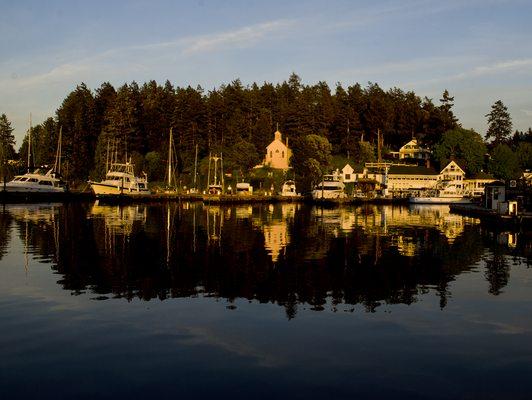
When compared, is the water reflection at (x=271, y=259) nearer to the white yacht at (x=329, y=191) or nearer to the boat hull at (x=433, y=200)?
the white yacht at (x=329, y=191)

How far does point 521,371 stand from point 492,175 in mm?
125780

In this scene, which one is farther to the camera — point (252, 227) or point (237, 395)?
point (252, 227)

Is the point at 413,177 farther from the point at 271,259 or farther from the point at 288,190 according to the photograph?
the point at 271,259

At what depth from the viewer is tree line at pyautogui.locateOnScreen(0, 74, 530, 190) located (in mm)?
127250

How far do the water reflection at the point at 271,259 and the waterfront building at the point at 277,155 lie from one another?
73.4 m

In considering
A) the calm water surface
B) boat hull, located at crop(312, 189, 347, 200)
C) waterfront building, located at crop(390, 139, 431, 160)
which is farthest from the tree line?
the calm water surface

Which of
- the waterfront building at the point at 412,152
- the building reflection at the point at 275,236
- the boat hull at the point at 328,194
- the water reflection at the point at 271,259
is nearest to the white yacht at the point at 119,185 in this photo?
the boat hull at the point at 328,194

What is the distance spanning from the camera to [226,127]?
135500 millimetres

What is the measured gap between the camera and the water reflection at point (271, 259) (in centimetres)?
2202

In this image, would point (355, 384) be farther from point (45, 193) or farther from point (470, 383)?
point (45, 193)

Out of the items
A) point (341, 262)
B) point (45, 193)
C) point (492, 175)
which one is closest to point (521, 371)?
point (341, 262)

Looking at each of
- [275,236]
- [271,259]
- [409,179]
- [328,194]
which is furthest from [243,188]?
[271,259]

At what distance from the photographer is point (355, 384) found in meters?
12.3

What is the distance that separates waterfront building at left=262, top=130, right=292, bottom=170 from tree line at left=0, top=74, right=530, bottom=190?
2.40 meters
